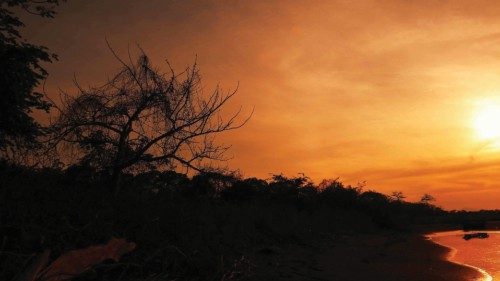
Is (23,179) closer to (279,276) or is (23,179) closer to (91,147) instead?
(91,147)

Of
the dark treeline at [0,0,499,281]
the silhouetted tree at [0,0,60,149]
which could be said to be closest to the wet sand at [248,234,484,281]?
the dark treeline at [0,0,499,281]

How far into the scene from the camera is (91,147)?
10.9 m

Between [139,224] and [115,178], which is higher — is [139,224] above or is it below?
below

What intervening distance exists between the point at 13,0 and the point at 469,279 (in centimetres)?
1460

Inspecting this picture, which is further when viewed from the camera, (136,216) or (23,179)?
(23,179)

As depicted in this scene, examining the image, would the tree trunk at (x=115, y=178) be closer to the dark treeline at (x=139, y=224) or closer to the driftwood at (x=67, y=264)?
the dark treeline at (x=139, y=224)

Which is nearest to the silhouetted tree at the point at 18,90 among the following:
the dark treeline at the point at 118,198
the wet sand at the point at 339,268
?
the dark treeline at the point at 118,198

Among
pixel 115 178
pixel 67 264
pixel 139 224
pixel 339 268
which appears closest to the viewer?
pixel 67 264

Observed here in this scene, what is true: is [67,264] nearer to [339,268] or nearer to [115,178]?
[115,178]

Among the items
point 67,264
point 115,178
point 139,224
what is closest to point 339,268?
point 139,224

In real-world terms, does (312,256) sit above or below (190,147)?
below

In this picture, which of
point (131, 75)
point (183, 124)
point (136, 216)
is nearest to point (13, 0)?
point (131, 75)

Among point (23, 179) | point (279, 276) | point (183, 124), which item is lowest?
point (279, 276)

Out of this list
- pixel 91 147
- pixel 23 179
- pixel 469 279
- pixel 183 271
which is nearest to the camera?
pixel 183 271
